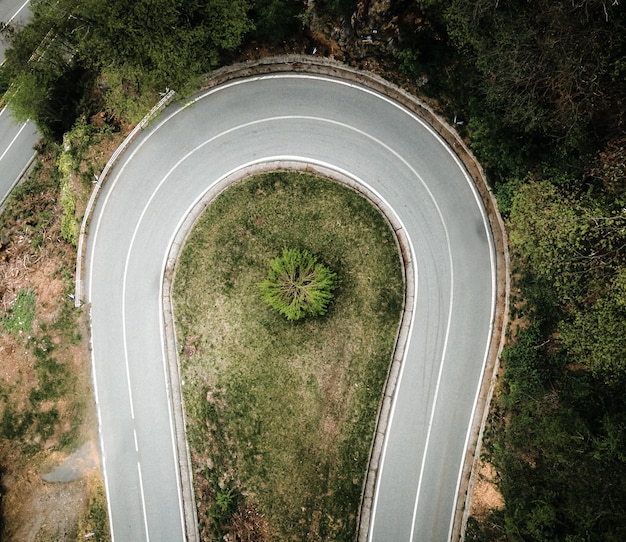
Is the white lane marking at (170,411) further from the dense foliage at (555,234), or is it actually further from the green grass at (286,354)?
the dense foliage at (555,234)

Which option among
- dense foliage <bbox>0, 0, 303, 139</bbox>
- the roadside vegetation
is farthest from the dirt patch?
dense foliage <bbox>0, 0, 303, 139</bbox>

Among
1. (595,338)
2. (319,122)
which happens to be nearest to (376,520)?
(595,338)

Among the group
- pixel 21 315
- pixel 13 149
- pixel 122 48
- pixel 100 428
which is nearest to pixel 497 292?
pixel 122 48

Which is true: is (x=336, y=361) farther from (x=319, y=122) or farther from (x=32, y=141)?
(x=32, y=141)

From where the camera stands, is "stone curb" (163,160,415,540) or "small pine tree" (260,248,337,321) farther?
"stone curb" (163,160,415,540)

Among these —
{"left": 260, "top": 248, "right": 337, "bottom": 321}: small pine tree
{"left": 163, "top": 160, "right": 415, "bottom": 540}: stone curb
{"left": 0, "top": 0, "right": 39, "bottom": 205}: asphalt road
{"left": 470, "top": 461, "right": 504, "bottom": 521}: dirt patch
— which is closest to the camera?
{"left": 470, "top": 461, "right": 504, "bottom": 521}: dirt patch

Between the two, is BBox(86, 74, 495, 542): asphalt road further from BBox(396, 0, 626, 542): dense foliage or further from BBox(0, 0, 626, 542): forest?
BBox(396, 0, 626, 542): dense foliage
